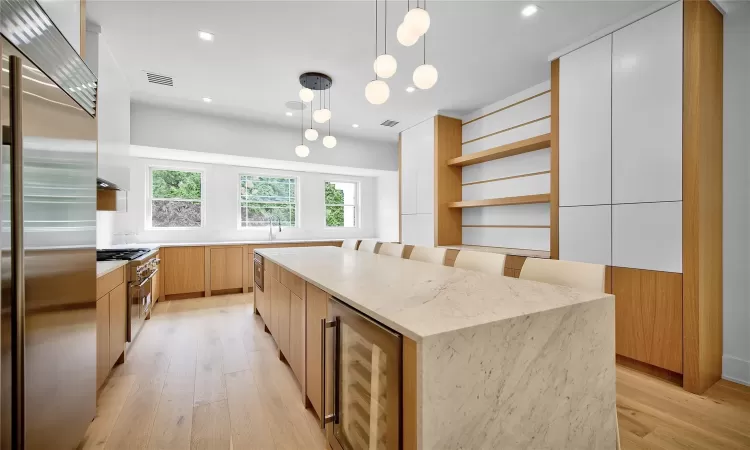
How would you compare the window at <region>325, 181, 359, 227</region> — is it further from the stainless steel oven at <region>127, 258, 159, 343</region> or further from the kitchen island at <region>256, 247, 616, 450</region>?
the kitchen island at <region>256, 247, 616, 450</region>

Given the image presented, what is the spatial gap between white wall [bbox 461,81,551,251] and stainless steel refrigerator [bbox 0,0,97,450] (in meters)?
4.15

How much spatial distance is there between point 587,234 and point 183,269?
210 inches

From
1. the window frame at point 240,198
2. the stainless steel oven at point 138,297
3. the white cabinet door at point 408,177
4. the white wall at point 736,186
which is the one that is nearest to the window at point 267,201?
the window frame at point 240,198

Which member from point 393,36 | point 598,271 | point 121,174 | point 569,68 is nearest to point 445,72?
point 393,36

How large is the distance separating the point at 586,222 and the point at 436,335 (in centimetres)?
267

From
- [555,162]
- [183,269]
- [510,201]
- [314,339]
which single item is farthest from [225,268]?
[555,162]

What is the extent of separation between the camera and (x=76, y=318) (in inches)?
58.3

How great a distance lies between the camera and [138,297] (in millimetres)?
3068

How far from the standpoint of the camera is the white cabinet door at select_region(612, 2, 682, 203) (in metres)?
2.37

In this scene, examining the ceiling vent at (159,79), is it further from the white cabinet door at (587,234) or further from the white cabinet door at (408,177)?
the white cabinet door at (587,234)

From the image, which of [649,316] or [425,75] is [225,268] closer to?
[425,75]

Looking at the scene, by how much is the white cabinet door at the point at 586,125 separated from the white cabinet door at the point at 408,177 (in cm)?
250

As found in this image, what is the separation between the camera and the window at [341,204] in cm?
712

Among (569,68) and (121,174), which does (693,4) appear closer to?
(569,68)
